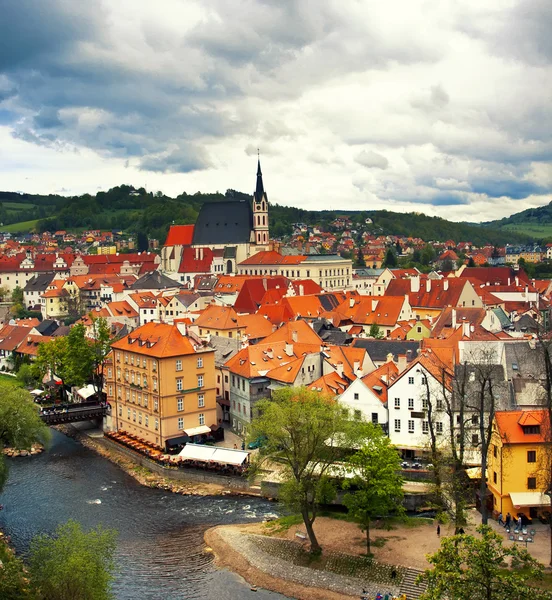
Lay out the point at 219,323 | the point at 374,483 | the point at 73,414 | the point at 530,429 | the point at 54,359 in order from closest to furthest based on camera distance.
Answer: the point at 374,483 < the point at 530,429 < the point at 73,414 < the point at 54,359 < the point at 219,323

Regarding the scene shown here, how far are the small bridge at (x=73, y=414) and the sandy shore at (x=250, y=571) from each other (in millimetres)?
22330

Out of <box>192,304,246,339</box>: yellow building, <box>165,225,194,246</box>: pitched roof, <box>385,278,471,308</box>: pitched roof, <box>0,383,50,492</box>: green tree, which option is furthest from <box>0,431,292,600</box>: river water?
<box>165,225,194,246</box>: pitched roof

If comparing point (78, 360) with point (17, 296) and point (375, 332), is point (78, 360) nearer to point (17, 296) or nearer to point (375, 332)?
point (375, 332)

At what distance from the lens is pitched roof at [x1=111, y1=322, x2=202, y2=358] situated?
51.0 metres

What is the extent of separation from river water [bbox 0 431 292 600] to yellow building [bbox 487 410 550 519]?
1214 centimetres

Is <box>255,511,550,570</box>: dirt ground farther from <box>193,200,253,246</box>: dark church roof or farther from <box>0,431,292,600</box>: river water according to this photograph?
<box>193,200,253,246</box>: dark church roof

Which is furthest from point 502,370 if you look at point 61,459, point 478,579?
point 61,459

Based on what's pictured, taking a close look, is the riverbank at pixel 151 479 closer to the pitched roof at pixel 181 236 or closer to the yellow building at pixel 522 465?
the yellow building at pixel 522 465

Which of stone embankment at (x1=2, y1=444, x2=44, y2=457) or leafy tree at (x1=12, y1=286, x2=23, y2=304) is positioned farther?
leafy tree at (x1=12, y1=286, x2=23, y2=304)

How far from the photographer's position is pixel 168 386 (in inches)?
1997

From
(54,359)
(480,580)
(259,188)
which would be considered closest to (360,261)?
(259,188)

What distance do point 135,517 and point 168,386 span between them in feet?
39.6

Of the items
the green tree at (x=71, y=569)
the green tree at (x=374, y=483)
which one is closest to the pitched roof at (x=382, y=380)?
the green tree at (x=374, y=483)

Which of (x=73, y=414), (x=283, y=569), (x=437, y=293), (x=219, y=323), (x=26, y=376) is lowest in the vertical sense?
(x=283, y=569)
